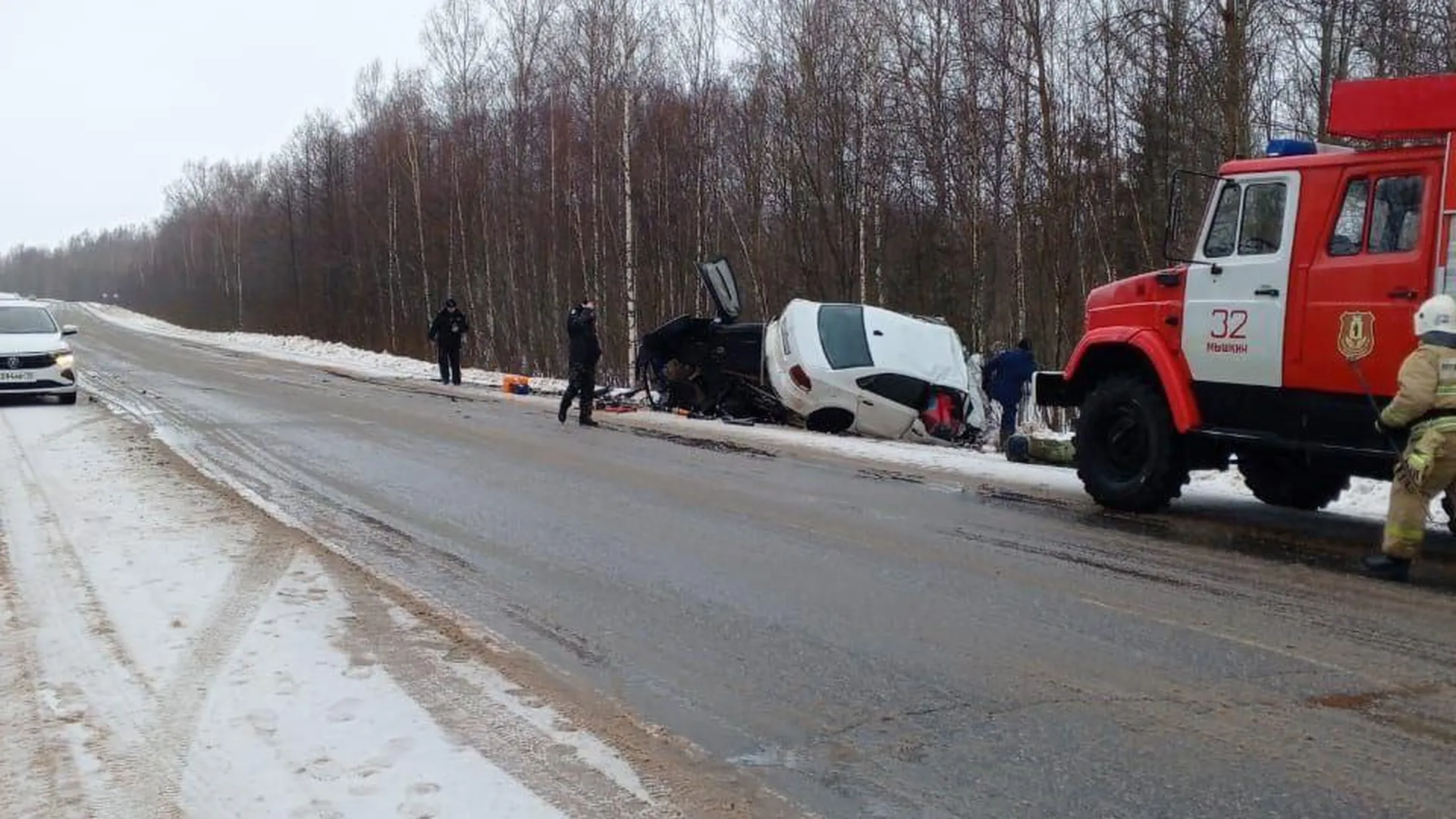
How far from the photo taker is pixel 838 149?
2669 cm

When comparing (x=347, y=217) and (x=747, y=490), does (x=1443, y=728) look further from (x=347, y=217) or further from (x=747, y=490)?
(x=347, y=217)

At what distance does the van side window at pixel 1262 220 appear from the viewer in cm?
790

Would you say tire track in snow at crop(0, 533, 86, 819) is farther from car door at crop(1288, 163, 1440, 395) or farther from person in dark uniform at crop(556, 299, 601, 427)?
person in dark uniform at crop(556, 299, 601, 427)

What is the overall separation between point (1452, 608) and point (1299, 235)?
280 cm

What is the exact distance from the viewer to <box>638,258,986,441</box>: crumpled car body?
15039 mm

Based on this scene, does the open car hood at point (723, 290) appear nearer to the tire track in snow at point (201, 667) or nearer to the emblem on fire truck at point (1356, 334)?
the tire track in snow at point (201, 667)

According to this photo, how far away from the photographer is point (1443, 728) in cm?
427

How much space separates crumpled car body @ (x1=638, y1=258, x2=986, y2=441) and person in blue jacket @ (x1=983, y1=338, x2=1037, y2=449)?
0.40 metres

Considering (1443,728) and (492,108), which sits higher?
(492,108)

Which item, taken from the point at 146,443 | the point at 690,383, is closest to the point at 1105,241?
the point at 690,383

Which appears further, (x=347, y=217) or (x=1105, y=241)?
(x=347, y=217)

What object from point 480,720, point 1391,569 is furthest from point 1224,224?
point 480,720

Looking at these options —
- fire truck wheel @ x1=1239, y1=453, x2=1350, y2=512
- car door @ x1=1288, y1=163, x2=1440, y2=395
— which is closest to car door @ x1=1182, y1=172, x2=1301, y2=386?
car door @ x1=1288, y1=163, x2=1440, y2=395

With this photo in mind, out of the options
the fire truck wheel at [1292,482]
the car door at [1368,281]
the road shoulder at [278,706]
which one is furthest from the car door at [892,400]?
the road shoulder at [278,706]
